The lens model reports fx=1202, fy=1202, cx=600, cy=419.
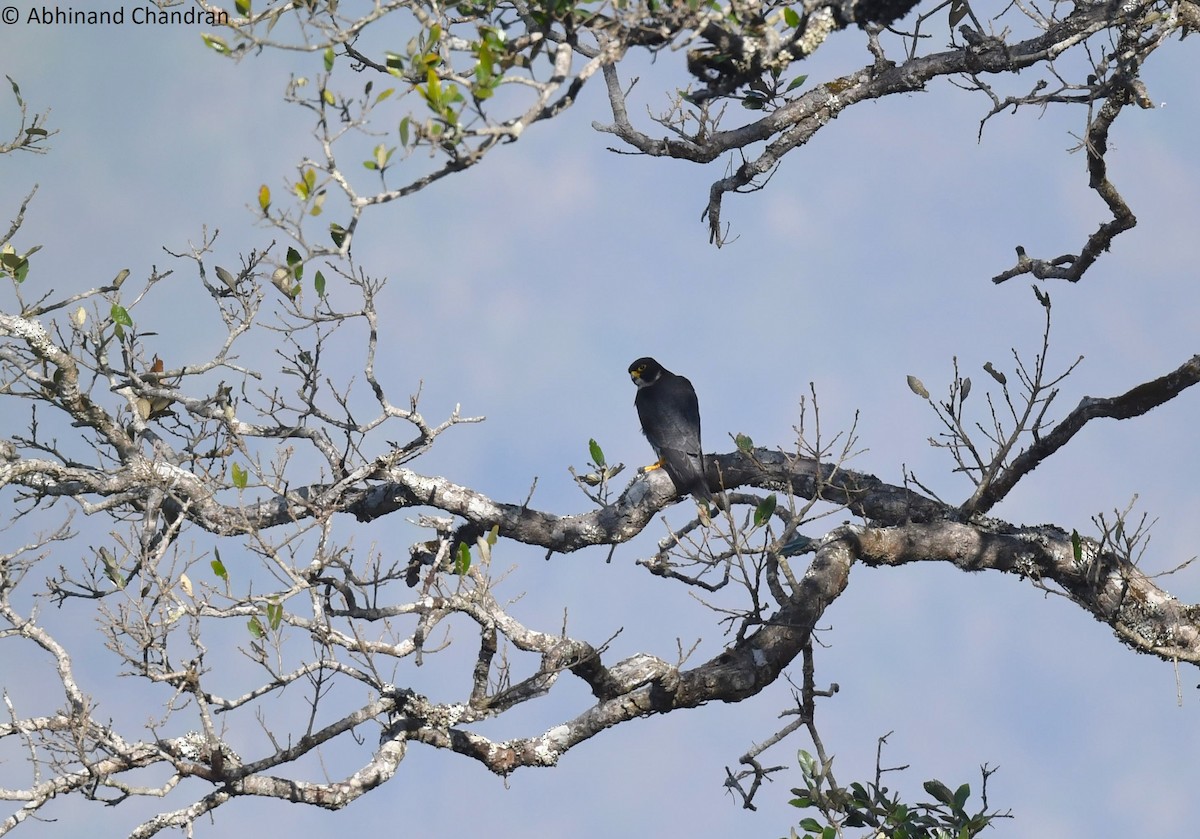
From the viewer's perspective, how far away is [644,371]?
12.9m

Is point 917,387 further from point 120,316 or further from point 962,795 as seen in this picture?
point 120,316

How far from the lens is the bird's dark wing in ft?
34.0

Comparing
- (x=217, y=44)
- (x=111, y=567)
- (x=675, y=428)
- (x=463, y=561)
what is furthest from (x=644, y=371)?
(x=217, y=44)

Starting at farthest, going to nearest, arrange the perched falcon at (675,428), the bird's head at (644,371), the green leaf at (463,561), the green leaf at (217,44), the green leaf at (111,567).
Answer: the bird's head at (644,371) < the perched falcon at (675,428) < the green leaf at (111,567) < the green leaf at (463,561) < the green leaf at (217,44)

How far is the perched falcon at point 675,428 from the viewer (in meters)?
10.4

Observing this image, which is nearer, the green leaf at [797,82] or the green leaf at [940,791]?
the green leaf at [940,791]

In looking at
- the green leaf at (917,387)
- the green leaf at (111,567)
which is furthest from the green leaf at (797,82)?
the green leaf at (111,567)

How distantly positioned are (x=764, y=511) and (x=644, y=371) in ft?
17.1

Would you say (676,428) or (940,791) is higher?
(676,428)

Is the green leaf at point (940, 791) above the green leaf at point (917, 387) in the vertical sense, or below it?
below

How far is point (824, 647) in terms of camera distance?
8.66 metres

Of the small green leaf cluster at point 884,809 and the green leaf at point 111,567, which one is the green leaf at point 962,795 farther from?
the green leaf at point 111,567

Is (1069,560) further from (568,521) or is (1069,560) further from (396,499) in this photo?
(396,499)

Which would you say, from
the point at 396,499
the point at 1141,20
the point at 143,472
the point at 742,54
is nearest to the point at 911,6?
the point at 742,54
